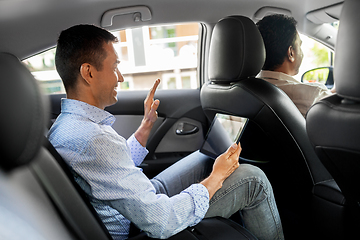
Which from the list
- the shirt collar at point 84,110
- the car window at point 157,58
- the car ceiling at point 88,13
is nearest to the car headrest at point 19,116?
the shirt collar at point 84,110

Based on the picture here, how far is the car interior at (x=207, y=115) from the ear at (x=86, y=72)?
0.66 feet

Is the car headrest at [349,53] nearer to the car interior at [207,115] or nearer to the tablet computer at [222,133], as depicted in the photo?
the car interior at [207,115]

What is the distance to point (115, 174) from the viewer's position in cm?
108

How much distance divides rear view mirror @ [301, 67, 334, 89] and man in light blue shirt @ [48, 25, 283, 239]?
1.38m

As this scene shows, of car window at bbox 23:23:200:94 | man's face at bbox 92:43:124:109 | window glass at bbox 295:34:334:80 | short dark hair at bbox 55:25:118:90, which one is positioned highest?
short dark hair at bbox 55:25:118:90

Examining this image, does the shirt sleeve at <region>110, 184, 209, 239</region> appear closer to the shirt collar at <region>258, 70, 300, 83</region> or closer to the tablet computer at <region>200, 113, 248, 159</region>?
the tablet computer at <region>200, 113, 248, 159</region>

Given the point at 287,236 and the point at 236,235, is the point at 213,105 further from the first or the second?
the point at 236,235

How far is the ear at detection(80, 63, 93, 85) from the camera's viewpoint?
1261 millimetres

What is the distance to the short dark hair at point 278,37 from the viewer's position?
1975mm

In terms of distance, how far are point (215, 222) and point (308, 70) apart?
1.69 meters

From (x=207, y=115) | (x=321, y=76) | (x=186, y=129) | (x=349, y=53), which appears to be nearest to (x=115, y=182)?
(x=349, y=53)

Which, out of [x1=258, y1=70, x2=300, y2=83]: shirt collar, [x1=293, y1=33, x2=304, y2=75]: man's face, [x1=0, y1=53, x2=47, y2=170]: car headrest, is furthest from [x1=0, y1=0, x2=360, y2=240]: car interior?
[x1=293, y1=33, x2=304, y2=75]: man's face

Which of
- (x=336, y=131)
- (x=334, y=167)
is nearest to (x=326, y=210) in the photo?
(x=334, y=167)

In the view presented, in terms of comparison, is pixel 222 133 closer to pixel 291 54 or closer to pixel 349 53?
pixel 291 54
